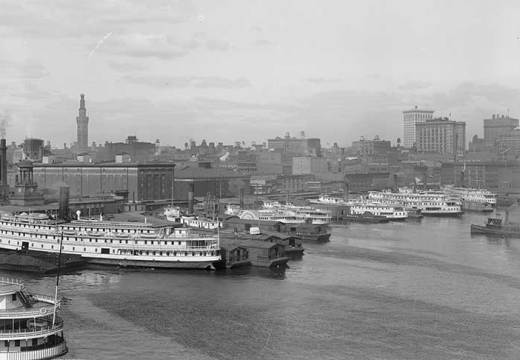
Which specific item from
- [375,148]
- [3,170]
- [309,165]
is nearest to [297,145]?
[375,148]

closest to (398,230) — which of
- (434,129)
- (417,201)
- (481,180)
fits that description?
(417,201)

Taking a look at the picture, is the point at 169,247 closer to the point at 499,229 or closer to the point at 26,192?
the point at 26,192

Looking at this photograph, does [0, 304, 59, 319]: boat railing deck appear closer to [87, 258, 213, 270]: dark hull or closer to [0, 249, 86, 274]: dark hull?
[0, 249, 86, 274]: dark hull

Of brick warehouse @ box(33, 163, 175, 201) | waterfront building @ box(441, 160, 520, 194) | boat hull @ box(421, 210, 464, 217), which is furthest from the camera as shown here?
waterfront building @ box(441, 160, 520, 194)

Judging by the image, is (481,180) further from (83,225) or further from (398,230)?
(83,225)

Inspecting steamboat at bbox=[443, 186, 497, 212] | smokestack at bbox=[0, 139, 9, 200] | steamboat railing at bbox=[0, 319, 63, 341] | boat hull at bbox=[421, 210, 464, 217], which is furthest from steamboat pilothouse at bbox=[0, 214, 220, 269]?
steamboat at bbox=[443, 186, 497, 212]

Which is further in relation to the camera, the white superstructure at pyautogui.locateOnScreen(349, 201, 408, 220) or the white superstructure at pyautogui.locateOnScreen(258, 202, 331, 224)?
the white superstructure at pyautogui.locateOnScreen(349, 201, 408, 220)

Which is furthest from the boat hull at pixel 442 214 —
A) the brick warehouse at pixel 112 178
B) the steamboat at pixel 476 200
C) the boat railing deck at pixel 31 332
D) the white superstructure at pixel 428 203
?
the boat railing deck at pixel 31 332
